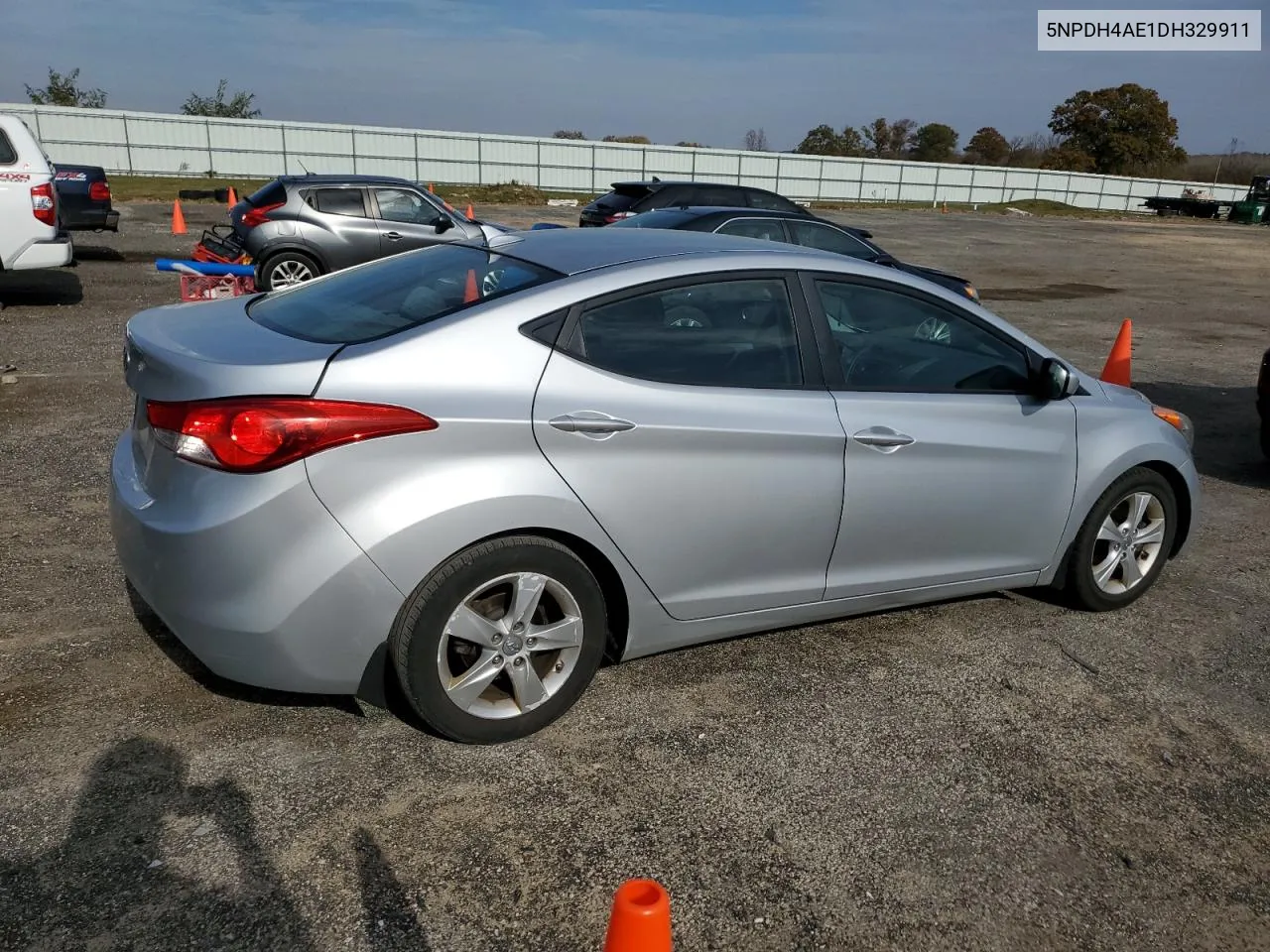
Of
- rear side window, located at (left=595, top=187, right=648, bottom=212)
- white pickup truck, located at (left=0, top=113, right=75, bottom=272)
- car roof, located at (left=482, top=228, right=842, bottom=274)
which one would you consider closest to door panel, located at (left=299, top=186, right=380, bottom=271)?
white pickup truck, located at (left=0, top=113, right=75, bottom=272)

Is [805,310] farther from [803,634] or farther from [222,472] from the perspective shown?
[222,472]

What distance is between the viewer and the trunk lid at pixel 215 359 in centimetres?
295

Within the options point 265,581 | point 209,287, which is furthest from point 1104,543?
point 209,287

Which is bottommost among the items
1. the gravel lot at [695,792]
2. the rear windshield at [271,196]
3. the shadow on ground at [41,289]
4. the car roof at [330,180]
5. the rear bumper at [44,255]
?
the gravel lot at [695,792]

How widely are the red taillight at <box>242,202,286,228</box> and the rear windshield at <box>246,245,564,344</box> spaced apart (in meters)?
8.59

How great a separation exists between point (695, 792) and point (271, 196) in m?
10.9

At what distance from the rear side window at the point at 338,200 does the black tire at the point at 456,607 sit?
10.2 meters

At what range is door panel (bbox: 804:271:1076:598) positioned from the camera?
380cm

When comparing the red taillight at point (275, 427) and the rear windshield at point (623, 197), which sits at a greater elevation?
the rear windshield at point (623, 197)

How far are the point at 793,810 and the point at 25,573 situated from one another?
11.3ft

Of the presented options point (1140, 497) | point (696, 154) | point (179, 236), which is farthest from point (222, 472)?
Result: point (696, 154)

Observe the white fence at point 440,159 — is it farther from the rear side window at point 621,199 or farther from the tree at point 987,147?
the tree at point 987,147

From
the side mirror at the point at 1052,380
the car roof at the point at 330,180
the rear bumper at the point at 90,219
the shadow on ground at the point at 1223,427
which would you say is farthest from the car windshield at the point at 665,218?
the rear bumper at the point at 90,219

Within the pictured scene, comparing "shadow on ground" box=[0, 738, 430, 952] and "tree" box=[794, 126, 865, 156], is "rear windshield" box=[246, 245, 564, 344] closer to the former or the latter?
"shadow on ground" box=[0, 738, 430, 952]
